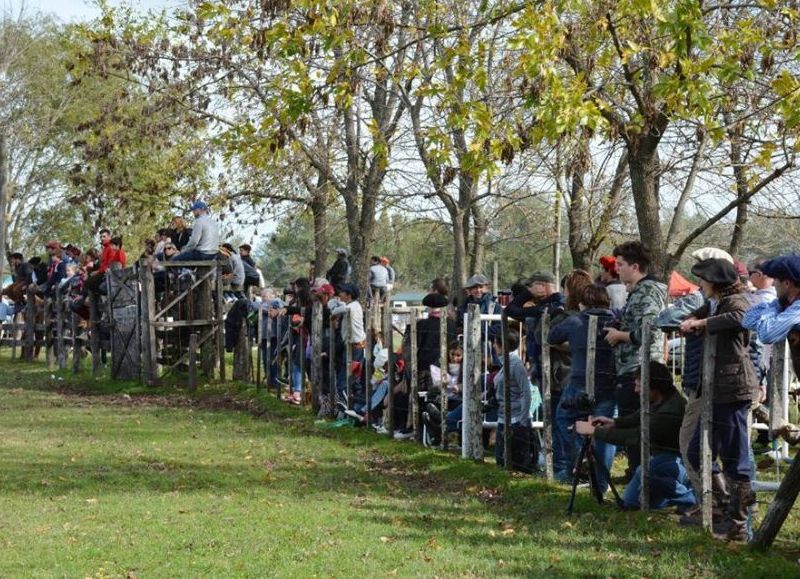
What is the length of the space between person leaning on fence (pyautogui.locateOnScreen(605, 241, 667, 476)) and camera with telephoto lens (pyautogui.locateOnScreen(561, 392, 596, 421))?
0.31 meters

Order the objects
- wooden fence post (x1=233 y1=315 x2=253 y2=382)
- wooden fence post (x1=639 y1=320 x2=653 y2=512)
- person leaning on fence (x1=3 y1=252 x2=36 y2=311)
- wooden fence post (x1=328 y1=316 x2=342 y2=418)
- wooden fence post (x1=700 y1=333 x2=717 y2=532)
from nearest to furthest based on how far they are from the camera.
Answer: wooden fence post (x1=700 y1=333 x2=717 y2=532), wooden fence post (x1=639 y1=320 x2=653 y2=512), wooden fence post (x1=328 y1=316 x2=342 y2=418), wooden fence post (x1=233 y1=315 x2=253 y2=382), person leaning on fence (x1=3 y1=252 x2=36 y2=311)

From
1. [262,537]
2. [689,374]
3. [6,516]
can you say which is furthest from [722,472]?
Result: [6,516]

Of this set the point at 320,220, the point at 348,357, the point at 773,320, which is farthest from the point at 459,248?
the point at 773,320

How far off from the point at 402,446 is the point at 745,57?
603 cm

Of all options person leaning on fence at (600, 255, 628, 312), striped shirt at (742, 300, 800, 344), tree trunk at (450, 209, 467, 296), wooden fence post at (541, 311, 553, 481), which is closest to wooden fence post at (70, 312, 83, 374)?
tree trunk at (450, 209, 467, 296)

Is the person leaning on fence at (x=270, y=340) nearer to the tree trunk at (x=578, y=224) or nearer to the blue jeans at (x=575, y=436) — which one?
the tree trunk at (x=578, y=224)

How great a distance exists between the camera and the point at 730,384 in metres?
9.73

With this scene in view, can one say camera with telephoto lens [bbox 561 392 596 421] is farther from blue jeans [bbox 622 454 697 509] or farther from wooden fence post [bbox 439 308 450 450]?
wooden fence post [bbox 439 308 450 450]

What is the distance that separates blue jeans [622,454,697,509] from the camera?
10641 mm

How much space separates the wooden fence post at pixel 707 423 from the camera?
973 cm

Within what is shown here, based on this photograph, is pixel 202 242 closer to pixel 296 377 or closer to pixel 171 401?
pixel 171 401

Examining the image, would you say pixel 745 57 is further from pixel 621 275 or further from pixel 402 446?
pixel 402 446

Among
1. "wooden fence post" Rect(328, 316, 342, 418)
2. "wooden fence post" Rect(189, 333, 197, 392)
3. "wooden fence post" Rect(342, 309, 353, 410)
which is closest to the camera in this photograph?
"wooden fence post" Rect(342, 309, 353, 410)

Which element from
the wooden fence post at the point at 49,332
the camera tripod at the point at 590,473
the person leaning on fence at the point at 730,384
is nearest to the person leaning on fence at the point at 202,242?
the wooden fence post at the point at 49,332
